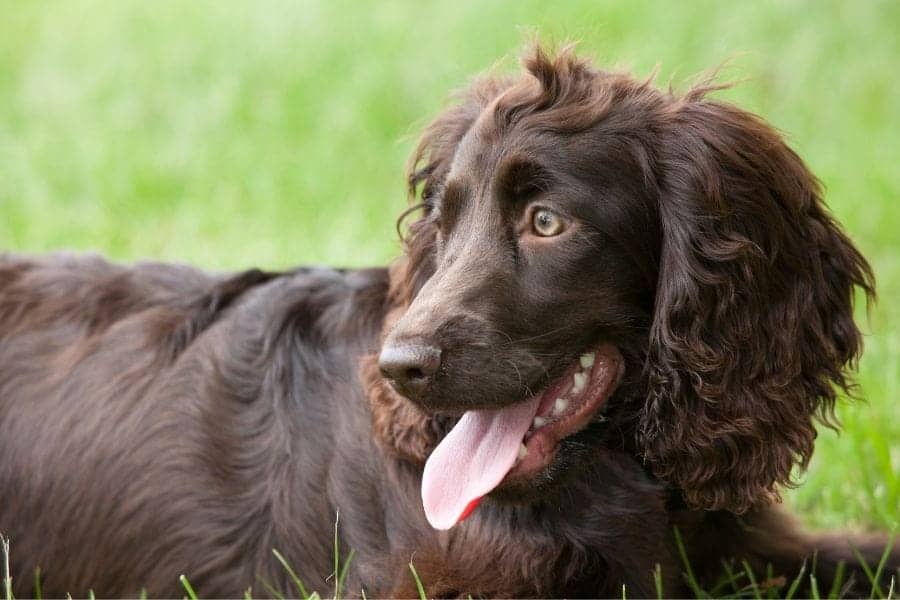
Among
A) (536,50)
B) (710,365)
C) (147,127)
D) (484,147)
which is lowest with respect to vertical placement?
(147,127)

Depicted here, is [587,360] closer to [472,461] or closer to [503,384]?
[503,384]

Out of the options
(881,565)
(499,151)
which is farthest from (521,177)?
(881,565)

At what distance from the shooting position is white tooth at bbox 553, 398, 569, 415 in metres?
3.16

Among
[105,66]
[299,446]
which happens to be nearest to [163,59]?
[105,66]

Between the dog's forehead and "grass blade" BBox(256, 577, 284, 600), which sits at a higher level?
the dog's forehead

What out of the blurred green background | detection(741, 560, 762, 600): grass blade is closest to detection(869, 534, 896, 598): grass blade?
Answer: detection(741, 560, 762, 600): grass blade

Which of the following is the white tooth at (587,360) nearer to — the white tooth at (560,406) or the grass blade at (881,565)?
the white tooth at (560,406)

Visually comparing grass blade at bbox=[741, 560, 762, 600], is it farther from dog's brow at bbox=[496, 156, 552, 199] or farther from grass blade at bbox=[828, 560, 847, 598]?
dog's brow at bbox=[496, 156, 552, 199]

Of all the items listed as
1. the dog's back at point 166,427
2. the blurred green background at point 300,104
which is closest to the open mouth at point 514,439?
the dog's back at point 166,427

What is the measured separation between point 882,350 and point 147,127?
5.71 meters

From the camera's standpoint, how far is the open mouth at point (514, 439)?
312cm

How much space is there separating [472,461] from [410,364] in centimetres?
39

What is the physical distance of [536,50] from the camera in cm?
346

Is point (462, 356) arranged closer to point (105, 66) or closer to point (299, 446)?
point (299, 446)
